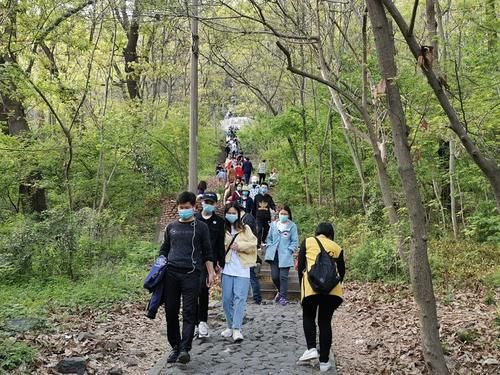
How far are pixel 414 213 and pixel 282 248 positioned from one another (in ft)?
18.7

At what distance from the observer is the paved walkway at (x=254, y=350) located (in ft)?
21.1

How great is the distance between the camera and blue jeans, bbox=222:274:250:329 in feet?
25.1

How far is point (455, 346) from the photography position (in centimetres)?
687

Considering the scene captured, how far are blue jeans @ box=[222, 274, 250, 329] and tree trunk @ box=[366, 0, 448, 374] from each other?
10.5ft

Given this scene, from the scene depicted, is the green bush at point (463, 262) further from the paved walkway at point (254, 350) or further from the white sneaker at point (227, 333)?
the white sneaker at point (227, 333)

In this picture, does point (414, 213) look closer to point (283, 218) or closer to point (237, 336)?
point (237, 336)

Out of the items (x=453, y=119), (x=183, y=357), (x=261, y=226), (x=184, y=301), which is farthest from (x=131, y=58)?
(x=453, y=119)

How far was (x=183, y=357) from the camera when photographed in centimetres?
647

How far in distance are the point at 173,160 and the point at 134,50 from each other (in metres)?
5.45

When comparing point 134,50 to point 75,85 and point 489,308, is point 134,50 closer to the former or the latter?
point 75,85

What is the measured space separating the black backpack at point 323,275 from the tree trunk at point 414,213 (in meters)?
1.45

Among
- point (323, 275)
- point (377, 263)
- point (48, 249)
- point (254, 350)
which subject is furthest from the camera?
point (377, 263)

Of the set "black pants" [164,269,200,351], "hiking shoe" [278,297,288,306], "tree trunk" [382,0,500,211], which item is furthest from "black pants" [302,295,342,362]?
"hiking shoe" [278,297,288,306]

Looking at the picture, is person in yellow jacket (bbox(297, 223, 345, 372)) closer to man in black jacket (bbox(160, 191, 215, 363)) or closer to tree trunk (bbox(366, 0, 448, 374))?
man in black jacket (bbox(160, 191, 215, 363))
